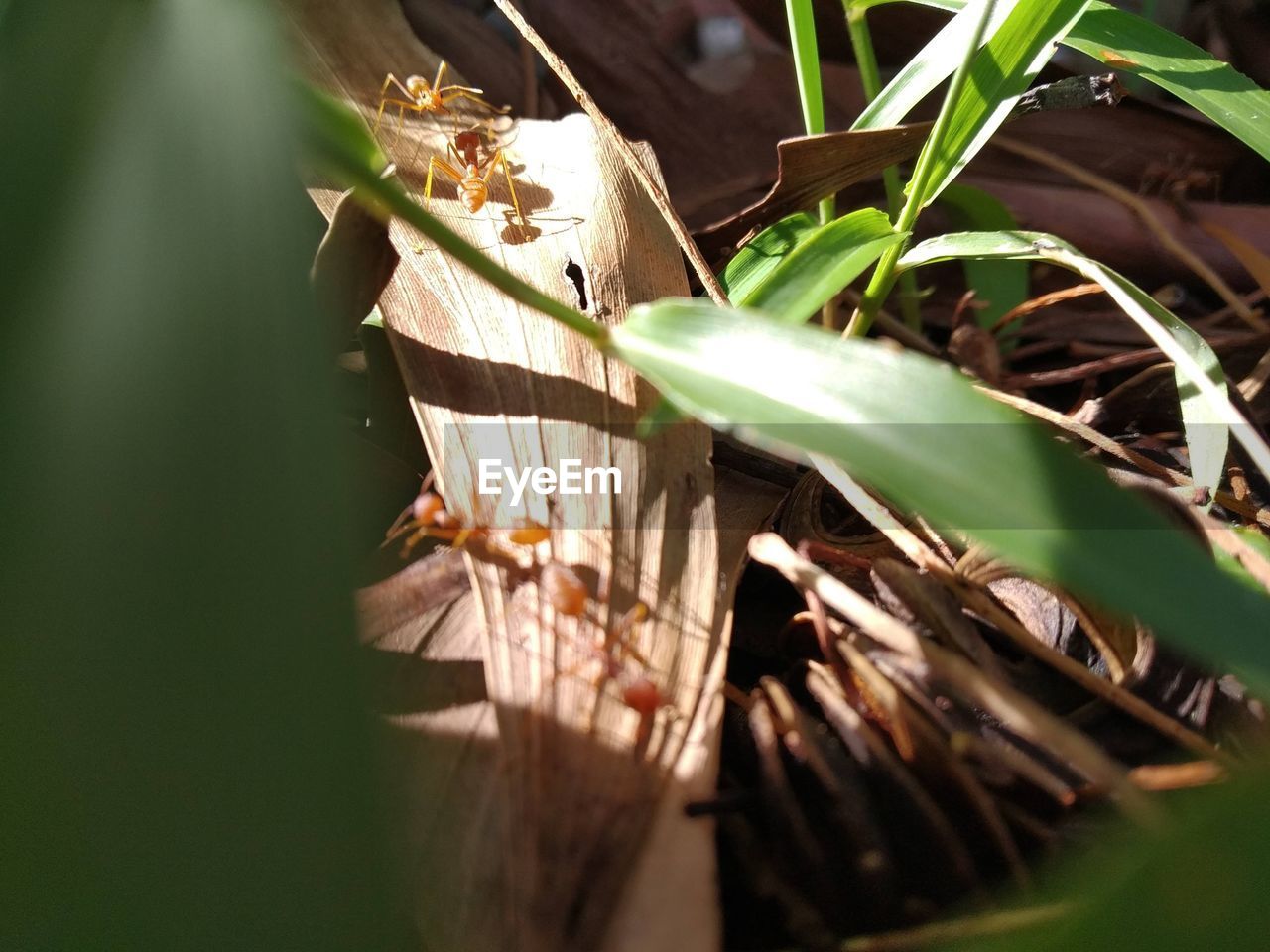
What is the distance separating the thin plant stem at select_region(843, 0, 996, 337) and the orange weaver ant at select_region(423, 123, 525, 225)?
0.88 ft

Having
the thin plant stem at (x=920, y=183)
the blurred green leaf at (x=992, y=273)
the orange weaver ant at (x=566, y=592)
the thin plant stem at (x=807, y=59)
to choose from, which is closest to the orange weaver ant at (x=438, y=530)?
the orange weaver ant at (x=566, y=592)

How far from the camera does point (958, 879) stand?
39cm

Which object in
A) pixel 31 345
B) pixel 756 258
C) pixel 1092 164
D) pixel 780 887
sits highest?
pixel 1092 164

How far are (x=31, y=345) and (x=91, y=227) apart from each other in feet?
0.15

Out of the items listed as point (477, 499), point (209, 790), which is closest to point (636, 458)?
point (477, 499)

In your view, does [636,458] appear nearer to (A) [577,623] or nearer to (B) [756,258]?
(A) [577,623]

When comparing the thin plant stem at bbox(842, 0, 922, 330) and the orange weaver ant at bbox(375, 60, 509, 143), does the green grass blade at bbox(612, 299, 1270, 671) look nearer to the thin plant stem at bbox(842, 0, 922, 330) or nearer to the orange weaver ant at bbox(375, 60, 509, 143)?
the thin plant stem at bbox(842, 0, 922, 330)

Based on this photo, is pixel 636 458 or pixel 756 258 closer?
pixel 636 458

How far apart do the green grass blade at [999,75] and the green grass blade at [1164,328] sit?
46mm

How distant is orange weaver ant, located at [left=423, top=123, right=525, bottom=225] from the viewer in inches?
28.9

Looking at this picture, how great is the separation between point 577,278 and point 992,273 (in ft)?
1.69

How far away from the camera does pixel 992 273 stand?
37.2 inches

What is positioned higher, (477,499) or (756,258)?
(756,258)

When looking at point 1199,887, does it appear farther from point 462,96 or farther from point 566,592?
point 462,96
